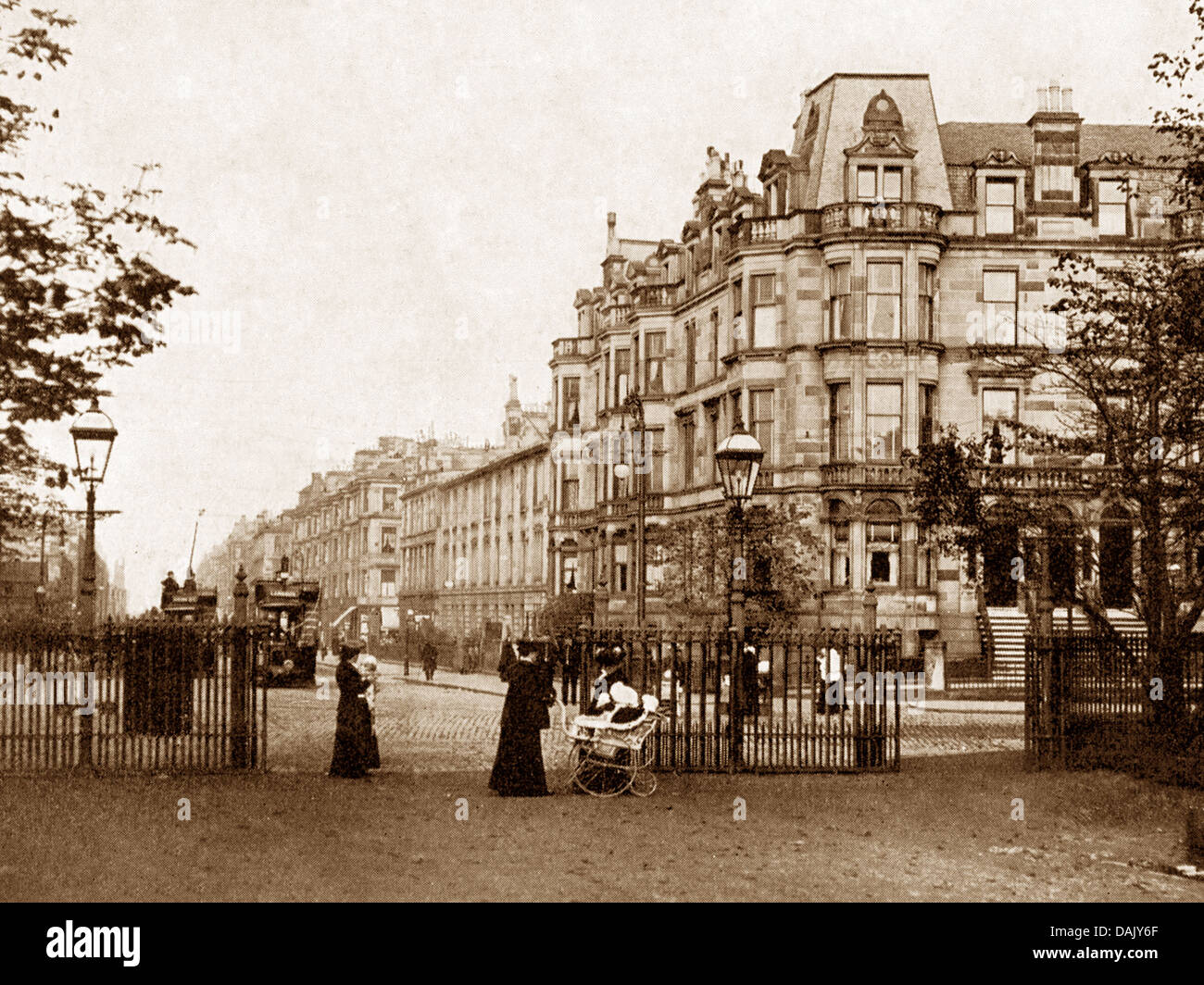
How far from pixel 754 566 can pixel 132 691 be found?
2408cm

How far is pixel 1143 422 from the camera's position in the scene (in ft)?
58.7

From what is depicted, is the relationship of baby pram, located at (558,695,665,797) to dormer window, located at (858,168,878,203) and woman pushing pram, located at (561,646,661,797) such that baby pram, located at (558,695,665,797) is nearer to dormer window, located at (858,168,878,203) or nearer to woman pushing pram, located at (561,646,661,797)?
woman pushing pram, located at (561,646,661,797)

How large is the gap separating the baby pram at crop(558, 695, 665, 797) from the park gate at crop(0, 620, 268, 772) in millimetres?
4194

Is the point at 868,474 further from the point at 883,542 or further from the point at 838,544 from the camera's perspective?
the point at 838,544

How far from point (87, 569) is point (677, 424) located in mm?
36050

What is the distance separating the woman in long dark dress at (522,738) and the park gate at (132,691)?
3.51 m

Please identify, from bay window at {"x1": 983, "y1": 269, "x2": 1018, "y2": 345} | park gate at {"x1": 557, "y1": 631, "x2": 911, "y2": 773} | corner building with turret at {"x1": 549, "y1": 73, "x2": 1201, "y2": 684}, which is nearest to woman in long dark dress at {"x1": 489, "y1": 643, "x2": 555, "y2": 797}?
park gate at {"x1": 557, "y1": 631, "x2": 911, "y2": 773}

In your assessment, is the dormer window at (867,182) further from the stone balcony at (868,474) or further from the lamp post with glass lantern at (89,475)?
the lamp post with glass lantern at (89,475)

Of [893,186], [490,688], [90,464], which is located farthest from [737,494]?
[893,186]

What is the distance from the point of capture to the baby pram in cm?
1597

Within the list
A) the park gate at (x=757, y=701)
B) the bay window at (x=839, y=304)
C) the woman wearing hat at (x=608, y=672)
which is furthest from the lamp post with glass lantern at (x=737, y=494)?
the bay window at (x=839, y=304)

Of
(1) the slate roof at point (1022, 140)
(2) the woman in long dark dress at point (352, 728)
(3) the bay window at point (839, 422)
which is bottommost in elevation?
(2) the woman in long dark dress at point (352, 728)

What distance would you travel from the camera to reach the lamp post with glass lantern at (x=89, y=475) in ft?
56.3
